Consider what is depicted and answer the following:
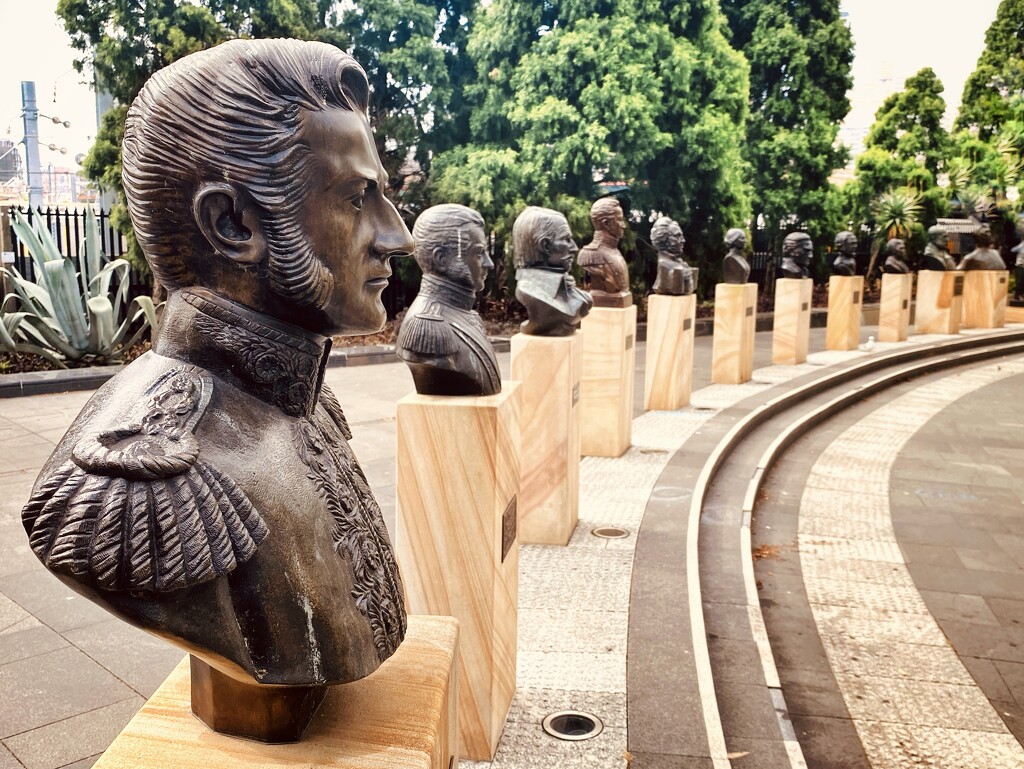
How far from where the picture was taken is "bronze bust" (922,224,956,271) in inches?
614

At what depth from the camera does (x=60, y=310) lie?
31.2 feet

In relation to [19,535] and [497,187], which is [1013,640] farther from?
[497,187]

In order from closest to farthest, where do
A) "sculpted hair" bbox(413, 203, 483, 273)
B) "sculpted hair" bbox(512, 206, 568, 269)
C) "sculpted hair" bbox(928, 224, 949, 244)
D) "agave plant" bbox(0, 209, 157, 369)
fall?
1. "sculpted hair" bbox(413, 203, 483, 273)
2. "sculpted hair" bbox(512, 206, 568, 269)
3. "agave plant" bbox(0, 209, 157, 369)
4. "sculpted hair" bbox(928, 224, 949, 244)

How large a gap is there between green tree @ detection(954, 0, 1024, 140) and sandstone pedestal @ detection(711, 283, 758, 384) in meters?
14.2

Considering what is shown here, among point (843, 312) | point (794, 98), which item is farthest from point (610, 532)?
point (794, 98)

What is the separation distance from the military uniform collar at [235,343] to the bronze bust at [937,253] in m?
16.1

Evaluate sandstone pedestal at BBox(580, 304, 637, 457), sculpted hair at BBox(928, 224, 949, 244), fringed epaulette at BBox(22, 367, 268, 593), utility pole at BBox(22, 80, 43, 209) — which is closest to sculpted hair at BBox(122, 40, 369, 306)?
fringed epaulette at BBox(22, 367, 268, 593)

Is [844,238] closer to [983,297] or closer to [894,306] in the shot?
[894,306]

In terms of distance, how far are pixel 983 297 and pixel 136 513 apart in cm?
1811

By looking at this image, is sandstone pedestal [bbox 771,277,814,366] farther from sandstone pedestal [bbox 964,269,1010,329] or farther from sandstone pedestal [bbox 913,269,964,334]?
sandstone pedestal [bbox 964,269,1010,329]

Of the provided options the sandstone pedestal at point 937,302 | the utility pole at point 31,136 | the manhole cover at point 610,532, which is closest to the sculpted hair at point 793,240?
the sandstone pedestal at point 937,302

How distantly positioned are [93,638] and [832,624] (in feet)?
11.2

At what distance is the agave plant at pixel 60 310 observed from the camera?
30.5 ft

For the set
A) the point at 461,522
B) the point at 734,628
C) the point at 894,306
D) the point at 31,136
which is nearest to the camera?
the point at 461,522
